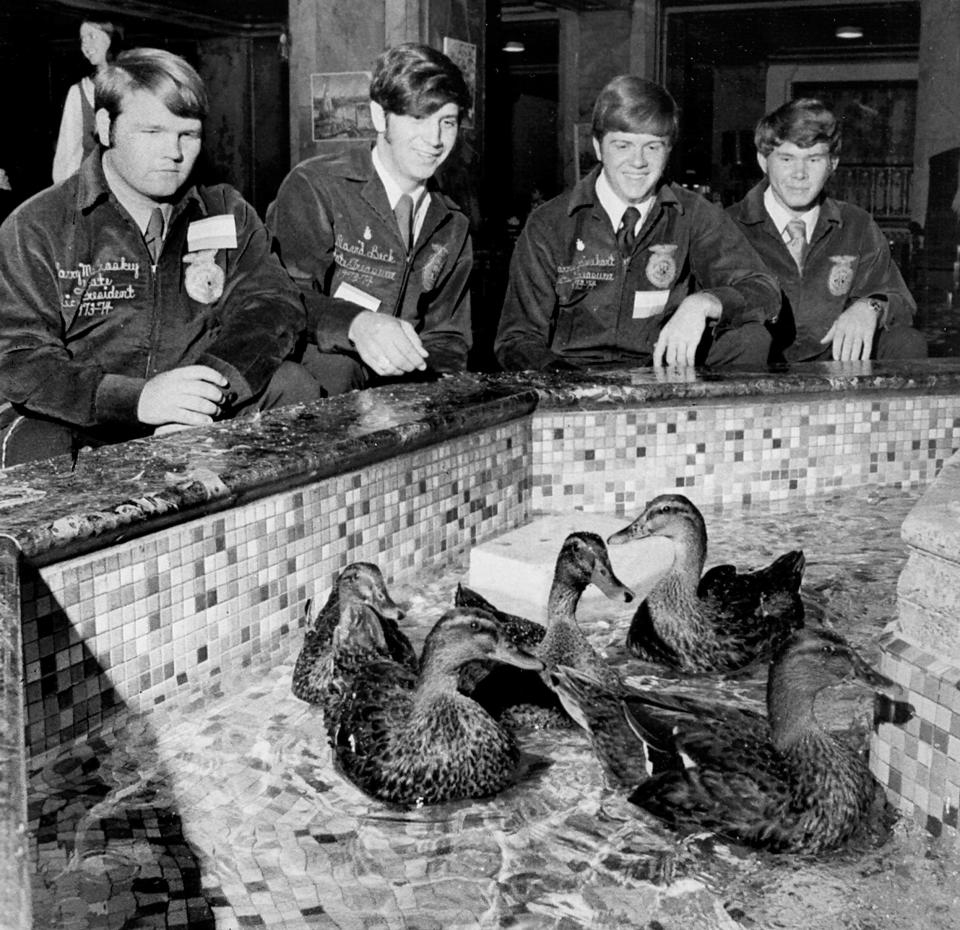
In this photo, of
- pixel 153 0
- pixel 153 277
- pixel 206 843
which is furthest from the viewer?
pixel 153 0

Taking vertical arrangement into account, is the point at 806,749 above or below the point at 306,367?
below

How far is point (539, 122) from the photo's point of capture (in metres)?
12.4

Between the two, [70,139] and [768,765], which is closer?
[768,765]

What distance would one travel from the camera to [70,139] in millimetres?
9219

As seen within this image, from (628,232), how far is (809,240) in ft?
3.31

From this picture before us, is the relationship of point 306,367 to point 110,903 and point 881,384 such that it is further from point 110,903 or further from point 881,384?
point 110,903

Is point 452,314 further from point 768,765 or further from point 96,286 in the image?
point 768,765

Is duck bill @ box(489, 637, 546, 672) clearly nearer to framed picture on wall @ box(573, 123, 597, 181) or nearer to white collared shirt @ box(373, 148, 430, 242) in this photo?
white collared shirt @ box(373, 148, 430, 242)

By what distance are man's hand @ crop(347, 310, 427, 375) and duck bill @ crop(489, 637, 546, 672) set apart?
217 cm

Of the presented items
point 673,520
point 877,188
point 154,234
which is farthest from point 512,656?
point 877,188

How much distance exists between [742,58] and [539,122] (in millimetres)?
3203

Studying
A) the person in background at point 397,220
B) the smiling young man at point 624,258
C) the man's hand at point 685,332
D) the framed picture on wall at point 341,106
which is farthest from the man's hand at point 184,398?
the framed picture on wall at point 341,106

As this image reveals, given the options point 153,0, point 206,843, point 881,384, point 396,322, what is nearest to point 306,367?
point 396,322

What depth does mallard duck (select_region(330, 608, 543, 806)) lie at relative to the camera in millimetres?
2676
